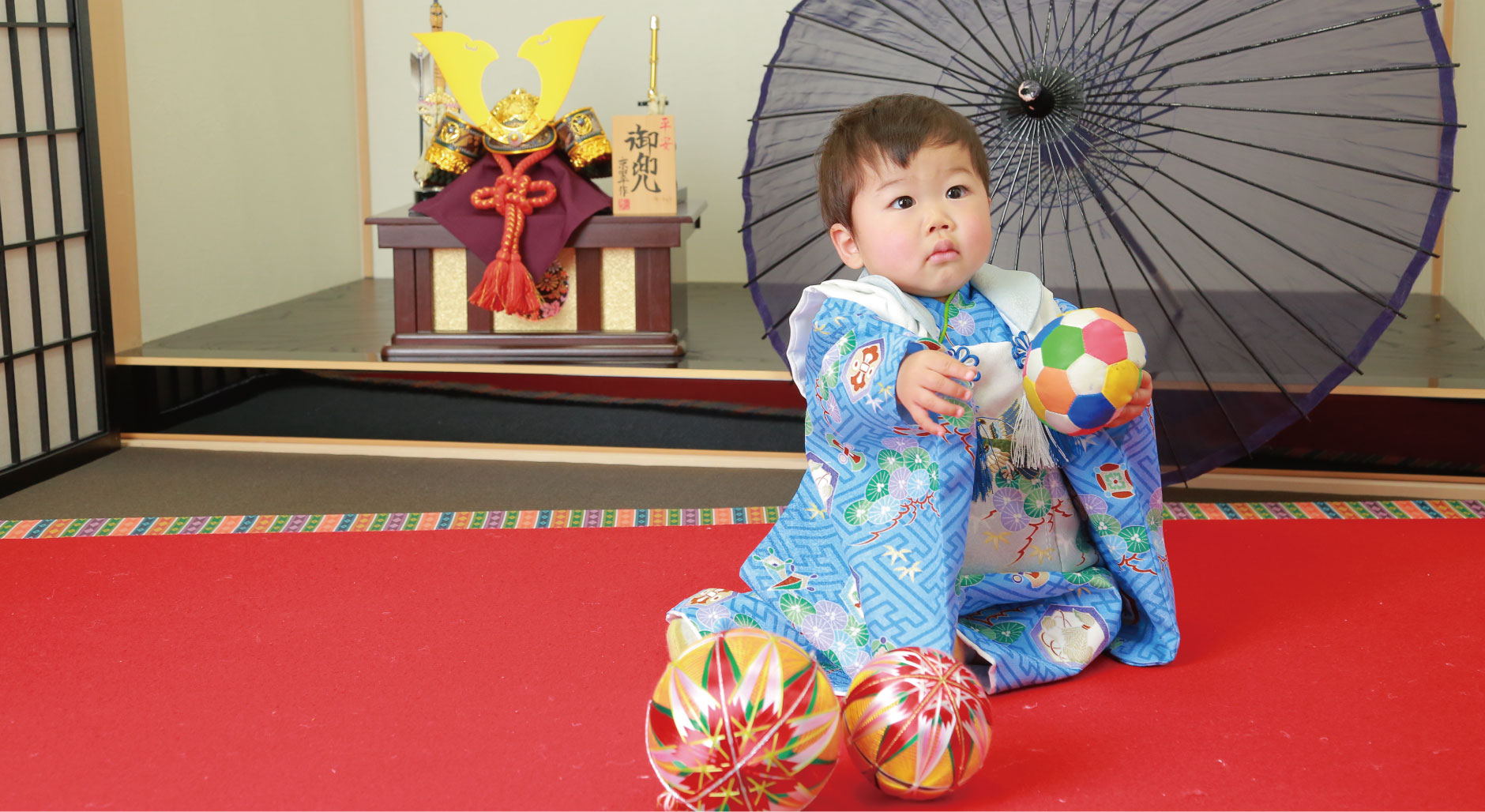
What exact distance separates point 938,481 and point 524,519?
987 mm

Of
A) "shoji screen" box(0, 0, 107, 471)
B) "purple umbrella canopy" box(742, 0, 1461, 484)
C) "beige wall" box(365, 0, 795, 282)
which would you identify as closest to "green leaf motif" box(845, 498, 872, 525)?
"purple umbrella canopy" box(742, 0, 1461, 484)

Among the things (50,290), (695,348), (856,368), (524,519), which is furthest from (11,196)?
(856,368)

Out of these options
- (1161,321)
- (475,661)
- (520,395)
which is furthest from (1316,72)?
(520,395)

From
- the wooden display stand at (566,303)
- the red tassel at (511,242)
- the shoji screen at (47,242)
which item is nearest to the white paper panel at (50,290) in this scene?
the shoji screen at (47,242)

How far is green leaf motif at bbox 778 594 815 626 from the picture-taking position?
4.91 feet

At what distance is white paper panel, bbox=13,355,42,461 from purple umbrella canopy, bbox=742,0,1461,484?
169 centimetres

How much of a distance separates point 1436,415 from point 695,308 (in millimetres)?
1886

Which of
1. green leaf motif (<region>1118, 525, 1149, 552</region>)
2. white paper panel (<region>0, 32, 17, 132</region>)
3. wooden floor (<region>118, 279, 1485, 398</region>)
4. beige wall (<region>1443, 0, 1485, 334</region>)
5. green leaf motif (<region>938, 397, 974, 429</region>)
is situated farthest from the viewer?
beige wall (<region>1443, 0, 1485, 334</region>)

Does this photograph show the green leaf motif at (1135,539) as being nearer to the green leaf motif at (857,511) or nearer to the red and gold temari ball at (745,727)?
the green leaf motif at (857,511)

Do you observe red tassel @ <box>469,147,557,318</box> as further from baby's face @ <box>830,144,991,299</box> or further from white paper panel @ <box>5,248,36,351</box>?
baby's face @ <box>830,144,991,299</box>

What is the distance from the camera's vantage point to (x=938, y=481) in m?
1.35

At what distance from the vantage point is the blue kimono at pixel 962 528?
136cm

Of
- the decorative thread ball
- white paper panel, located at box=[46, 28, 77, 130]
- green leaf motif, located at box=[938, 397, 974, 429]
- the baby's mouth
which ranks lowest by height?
green leaf motif, located at box=[938, 397, 974, 429]

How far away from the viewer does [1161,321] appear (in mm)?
1810
